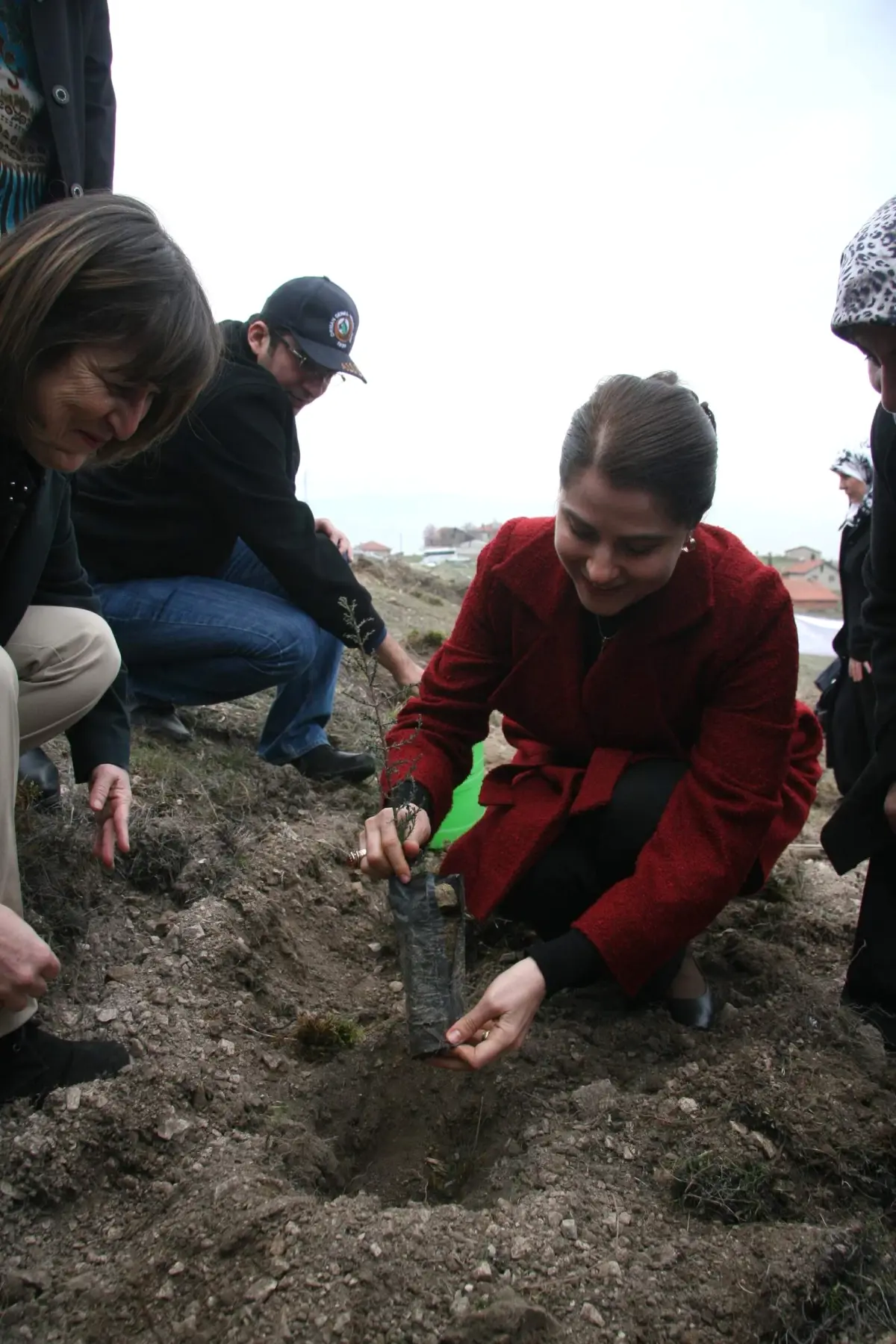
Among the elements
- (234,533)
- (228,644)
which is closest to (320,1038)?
(228,644)

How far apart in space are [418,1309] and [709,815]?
3.53ft

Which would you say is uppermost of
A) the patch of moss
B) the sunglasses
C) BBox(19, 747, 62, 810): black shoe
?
the sunglasses

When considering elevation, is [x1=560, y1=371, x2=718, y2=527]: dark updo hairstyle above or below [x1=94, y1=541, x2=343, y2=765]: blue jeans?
above

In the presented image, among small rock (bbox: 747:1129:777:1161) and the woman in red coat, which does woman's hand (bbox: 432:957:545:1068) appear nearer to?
the woman in red coat

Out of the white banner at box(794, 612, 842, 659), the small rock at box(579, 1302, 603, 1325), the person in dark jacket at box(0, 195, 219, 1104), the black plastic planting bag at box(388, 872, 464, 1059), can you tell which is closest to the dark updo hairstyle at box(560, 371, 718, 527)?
the person in dark jacket at box(0, 195, 219, 1104)

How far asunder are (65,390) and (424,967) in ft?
4.11

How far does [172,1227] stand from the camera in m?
1.72

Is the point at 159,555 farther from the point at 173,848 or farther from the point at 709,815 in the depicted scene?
the point at 709,815

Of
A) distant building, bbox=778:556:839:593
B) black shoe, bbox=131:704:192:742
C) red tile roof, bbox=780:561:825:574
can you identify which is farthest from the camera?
red tile roof, bbox=780:561:825:574

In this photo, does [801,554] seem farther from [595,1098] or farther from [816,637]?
[595,1098]

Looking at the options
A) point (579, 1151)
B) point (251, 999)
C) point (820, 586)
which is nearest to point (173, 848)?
point (251, 999)

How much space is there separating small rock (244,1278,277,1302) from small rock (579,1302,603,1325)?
48cm

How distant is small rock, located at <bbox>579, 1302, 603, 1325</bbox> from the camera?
155 cm

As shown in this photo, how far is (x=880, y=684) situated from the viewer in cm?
244
